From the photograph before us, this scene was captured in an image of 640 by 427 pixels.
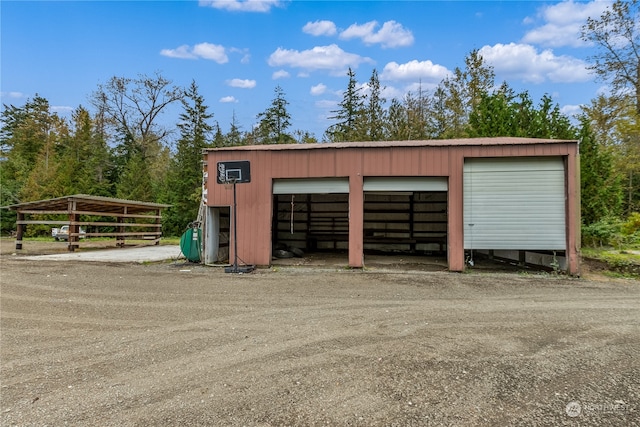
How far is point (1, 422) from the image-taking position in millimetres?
2258

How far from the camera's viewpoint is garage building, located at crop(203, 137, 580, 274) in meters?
8.62

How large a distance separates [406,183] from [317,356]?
6.60 m

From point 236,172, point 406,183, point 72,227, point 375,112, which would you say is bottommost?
point 72,227

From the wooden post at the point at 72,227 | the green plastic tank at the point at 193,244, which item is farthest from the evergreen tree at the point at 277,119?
the green plastic tank at the point at 193,244

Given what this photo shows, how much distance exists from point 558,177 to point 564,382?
23.8 ft

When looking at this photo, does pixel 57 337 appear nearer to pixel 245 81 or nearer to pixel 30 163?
pixel 245 81

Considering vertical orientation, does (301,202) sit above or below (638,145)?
below

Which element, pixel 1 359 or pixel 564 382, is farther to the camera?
pixel 1 359

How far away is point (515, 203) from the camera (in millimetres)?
8750

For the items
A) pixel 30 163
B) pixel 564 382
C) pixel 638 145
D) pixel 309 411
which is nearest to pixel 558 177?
pixel 564 382

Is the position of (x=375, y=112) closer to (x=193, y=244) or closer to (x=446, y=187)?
(x=446, y=187)
